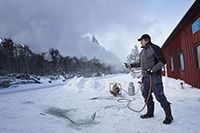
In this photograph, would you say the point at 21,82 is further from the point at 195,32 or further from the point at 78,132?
the point at 195,32

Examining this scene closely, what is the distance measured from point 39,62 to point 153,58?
5016 cm

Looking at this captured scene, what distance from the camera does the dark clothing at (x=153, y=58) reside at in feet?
8.12

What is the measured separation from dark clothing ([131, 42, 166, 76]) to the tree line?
2787 cm

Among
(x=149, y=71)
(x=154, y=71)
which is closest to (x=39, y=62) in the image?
(x=149, y=71)

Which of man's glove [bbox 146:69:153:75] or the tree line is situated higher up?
the tree line

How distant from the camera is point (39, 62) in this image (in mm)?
46156

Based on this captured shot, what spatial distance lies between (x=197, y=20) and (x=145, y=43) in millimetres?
4289

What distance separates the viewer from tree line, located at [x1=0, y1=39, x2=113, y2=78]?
109 ft

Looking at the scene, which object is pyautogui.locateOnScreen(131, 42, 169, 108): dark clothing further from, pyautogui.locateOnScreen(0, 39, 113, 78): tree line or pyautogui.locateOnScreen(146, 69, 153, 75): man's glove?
pyautogui.locateOnScreen(0, 39, 113, 78): tree line

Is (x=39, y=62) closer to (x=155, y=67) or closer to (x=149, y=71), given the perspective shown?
(x=149, y=71)

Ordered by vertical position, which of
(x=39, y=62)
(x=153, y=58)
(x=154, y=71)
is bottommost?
(x=154, y=71)

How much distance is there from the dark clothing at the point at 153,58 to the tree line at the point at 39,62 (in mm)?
27870

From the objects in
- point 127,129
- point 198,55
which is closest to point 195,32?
point 198,55

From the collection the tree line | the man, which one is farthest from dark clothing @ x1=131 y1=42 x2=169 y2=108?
the tree line
